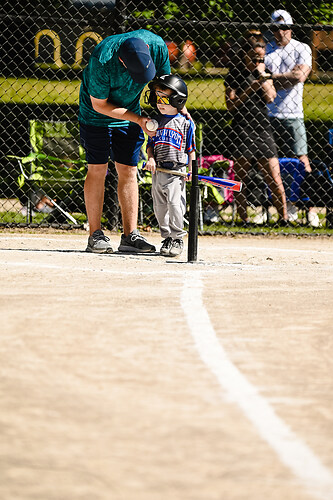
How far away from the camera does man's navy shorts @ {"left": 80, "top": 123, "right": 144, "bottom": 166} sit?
7828 mm

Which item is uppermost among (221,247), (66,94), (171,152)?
(66,94)

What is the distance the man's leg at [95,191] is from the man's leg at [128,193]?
0.52 feet

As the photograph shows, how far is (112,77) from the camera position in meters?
7.41

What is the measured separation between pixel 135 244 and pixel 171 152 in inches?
33.8

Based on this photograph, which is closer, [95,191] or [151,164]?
[151,164]

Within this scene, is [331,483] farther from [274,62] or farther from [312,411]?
[274,62]

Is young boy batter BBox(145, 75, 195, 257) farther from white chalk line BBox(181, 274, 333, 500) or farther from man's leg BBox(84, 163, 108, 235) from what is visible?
white chalk line BBox(181, 274, 333, 500)

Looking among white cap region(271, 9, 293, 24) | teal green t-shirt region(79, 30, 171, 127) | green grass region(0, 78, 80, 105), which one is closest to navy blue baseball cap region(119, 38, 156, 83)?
teal green t-shirt region(79, 30, 171, 127)

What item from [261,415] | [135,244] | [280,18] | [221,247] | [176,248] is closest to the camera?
[261,415]

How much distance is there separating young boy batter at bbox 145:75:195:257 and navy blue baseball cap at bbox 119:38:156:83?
18.6 inches

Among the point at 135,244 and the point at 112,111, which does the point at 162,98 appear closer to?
the point at 112,111

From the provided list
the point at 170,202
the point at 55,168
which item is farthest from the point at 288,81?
the point at 170,202

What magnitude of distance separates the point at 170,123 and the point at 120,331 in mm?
3583

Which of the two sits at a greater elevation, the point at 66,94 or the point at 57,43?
the point at 57,43
